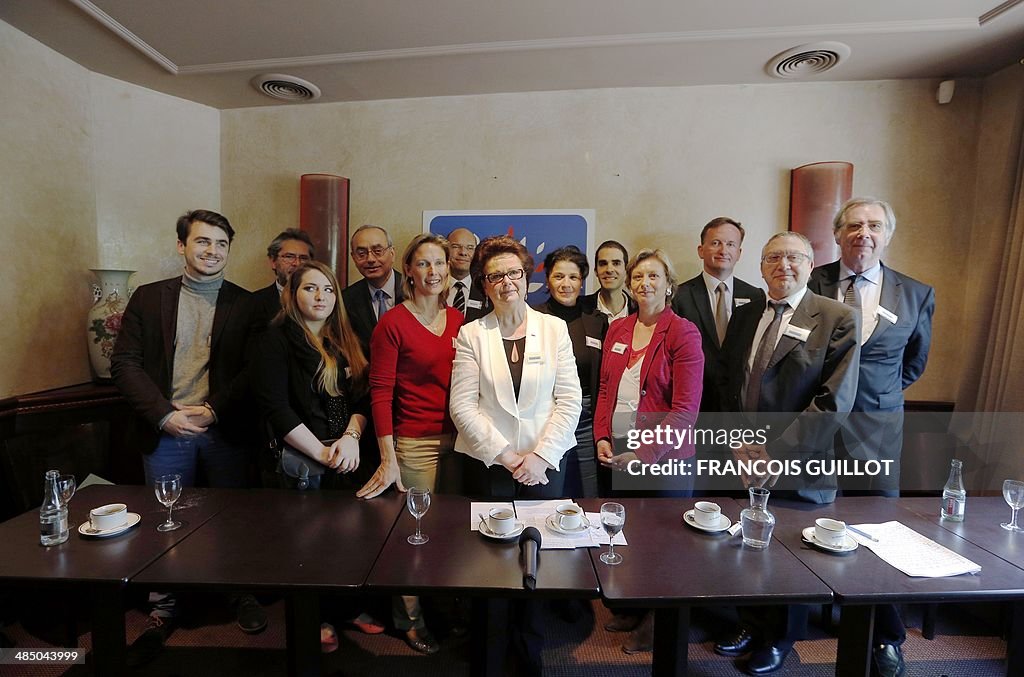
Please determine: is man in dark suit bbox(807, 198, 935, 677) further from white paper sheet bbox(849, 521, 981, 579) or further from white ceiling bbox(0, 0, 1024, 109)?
white ceiling bbox(0, 0, 1024, 109)

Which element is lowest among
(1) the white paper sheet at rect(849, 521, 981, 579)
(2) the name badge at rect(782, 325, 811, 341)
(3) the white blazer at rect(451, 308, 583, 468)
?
(1) the white paper sheet at rect(849, 521, 981, 579)

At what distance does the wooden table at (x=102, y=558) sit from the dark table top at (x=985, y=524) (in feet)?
8.64

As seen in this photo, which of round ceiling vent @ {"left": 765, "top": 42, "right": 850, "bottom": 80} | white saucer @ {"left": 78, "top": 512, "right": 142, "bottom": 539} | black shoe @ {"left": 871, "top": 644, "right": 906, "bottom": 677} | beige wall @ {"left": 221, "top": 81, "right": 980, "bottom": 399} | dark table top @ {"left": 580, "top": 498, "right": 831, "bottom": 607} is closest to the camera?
dark table top @ {"left": 580, "top": 498, "right": 831, "bottom": 607}

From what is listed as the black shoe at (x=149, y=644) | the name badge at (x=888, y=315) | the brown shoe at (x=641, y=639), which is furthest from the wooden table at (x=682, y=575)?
the black shoe at (x=149, y=644)

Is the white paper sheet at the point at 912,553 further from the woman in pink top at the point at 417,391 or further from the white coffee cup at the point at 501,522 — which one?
the woman in pink top at the point at 417,391

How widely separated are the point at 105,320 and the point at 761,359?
11.6 ft

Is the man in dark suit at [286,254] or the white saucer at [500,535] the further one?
the man in dark suit at [286,254]

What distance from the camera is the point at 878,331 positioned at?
2.18m

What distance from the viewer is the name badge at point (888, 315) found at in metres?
2.19

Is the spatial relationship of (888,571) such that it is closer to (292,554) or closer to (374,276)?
(292,554)

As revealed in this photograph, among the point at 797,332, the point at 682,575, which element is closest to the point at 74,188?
the point at 682,575

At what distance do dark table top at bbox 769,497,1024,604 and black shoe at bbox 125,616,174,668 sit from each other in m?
2.64

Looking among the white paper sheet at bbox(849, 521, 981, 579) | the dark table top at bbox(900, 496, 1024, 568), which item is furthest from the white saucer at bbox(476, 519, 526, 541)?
the dark table top at bbox(900, 496, 1024, 568)

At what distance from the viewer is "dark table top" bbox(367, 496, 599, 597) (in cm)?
125
